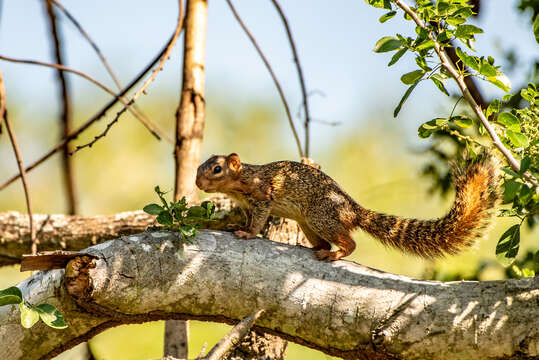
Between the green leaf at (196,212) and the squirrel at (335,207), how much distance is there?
1.06 ft

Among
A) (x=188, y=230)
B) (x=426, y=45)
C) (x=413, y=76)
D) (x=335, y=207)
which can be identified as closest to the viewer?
(x=426, y=45)

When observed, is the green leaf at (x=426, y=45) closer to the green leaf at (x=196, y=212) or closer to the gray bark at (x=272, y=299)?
the gray bark at (x=272, y=299)

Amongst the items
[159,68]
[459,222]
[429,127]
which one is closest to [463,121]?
[429,127]

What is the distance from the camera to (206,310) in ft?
8.08

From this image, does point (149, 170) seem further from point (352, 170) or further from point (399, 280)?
point (399, 280)

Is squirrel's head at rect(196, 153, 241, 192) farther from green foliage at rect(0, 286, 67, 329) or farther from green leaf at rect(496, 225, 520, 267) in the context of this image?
green leaf at rect(496, 225, 520, 267)

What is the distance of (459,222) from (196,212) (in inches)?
49.0

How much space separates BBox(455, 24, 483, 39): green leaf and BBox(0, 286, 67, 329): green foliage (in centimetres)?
176

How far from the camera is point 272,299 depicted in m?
2.40

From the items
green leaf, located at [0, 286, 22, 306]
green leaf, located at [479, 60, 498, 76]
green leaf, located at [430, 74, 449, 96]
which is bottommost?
green leaf, located at [0, 286, 22, 306]

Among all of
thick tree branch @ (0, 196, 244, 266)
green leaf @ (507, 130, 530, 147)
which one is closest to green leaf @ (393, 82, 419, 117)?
green leaf @ (507, 130, 530, 147)

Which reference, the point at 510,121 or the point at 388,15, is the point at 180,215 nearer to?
the point at 388,15

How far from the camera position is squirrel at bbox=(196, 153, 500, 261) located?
2.79 m

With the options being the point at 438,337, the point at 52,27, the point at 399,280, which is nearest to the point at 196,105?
the point at 52,27
